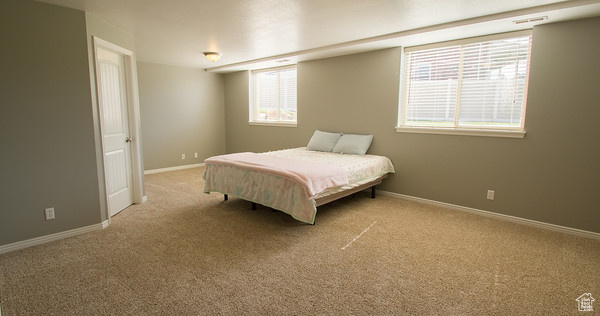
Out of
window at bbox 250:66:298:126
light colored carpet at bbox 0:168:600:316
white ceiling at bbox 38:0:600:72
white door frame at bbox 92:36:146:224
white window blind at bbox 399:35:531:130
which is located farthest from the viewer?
window at bbox 250:66:298:126

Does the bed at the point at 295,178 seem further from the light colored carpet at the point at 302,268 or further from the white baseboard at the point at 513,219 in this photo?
the white baseboard at the point at 513,219

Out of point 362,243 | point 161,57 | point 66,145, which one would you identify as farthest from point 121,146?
point 362,243

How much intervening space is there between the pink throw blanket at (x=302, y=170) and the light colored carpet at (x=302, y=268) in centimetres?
48

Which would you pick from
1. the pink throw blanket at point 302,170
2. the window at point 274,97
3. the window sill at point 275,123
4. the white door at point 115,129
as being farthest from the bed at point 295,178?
the window at point 274,97

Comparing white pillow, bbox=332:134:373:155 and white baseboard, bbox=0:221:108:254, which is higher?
white pillow, bbox=332:134:373:155

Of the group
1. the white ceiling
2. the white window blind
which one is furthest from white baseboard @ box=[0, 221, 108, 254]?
the white window blind

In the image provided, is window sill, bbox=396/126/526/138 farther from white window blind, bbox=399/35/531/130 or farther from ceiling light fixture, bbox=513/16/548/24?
ceiling light fixture, bbox=513/16/548/24

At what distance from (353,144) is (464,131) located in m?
1.56

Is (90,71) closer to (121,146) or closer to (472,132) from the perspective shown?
(121,146)

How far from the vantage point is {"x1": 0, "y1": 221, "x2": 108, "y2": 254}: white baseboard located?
2.70 metres

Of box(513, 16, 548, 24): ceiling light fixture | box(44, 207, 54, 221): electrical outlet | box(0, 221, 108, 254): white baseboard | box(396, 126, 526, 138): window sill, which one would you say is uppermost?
box(513, 16, 548, 24): ceiling light fixture

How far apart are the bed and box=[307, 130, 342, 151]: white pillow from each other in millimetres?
520

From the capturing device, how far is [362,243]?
292 cm

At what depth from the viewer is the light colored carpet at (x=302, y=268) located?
1.98 metres
